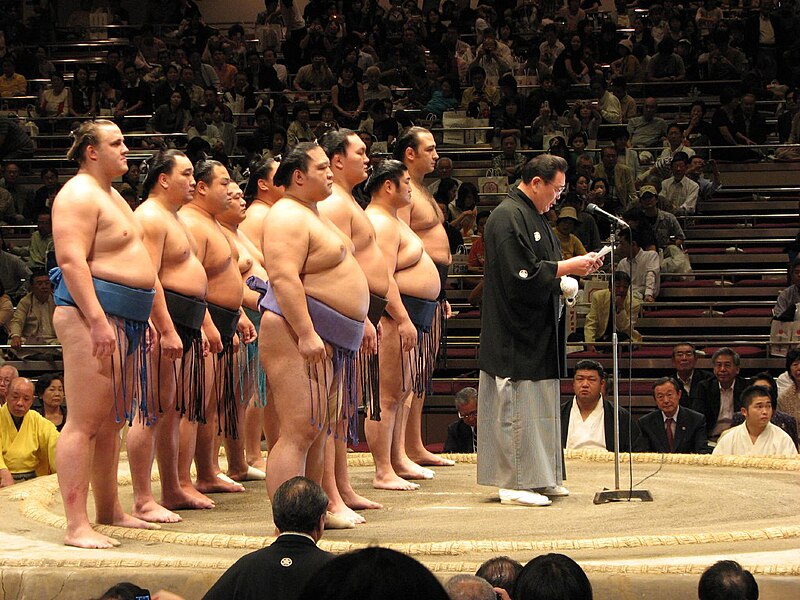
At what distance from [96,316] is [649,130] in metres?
7.45

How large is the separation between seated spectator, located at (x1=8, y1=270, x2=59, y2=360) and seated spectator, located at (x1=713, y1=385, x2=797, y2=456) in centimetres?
447

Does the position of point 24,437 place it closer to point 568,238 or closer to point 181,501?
point 181,501

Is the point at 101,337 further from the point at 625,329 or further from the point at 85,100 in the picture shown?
the point at 85,100

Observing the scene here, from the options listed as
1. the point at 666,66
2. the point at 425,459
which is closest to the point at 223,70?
the point at 666,66

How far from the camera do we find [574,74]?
11047 mm

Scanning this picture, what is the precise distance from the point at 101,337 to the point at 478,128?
23.8 ft

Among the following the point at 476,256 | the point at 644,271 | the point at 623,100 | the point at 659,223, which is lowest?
the point at 644,271

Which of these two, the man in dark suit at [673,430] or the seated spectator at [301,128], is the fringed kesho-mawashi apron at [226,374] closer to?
the man in dark suit at [673,430]

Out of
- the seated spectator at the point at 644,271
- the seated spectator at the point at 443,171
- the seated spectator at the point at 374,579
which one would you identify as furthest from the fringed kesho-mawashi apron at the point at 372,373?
the seated spectator at the point at 443,171

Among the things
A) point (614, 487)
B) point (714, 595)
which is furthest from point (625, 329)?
point (714, 595)

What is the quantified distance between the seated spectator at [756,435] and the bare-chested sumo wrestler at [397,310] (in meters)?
1.50

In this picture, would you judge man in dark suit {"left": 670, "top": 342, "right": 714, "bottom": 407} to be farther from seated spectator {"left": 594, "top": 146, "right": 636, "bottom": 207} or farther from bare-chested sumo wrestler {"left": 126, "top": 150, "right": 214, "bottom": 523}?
bare-chested sumo wrestler {"left": 126, "top": 150, "right": 214, "bottom": 523}

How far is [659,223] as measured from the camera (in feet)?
29.1

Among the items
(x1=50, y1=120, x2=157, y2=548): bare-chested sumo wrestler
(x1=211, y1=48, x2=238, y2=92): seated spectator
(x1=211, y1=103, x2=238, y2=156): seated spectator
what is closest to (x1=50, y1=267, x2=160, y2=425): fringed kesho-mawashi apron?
(x1=50, y1=120, x2=157, y2=548): bare-chested sumo wrestler
